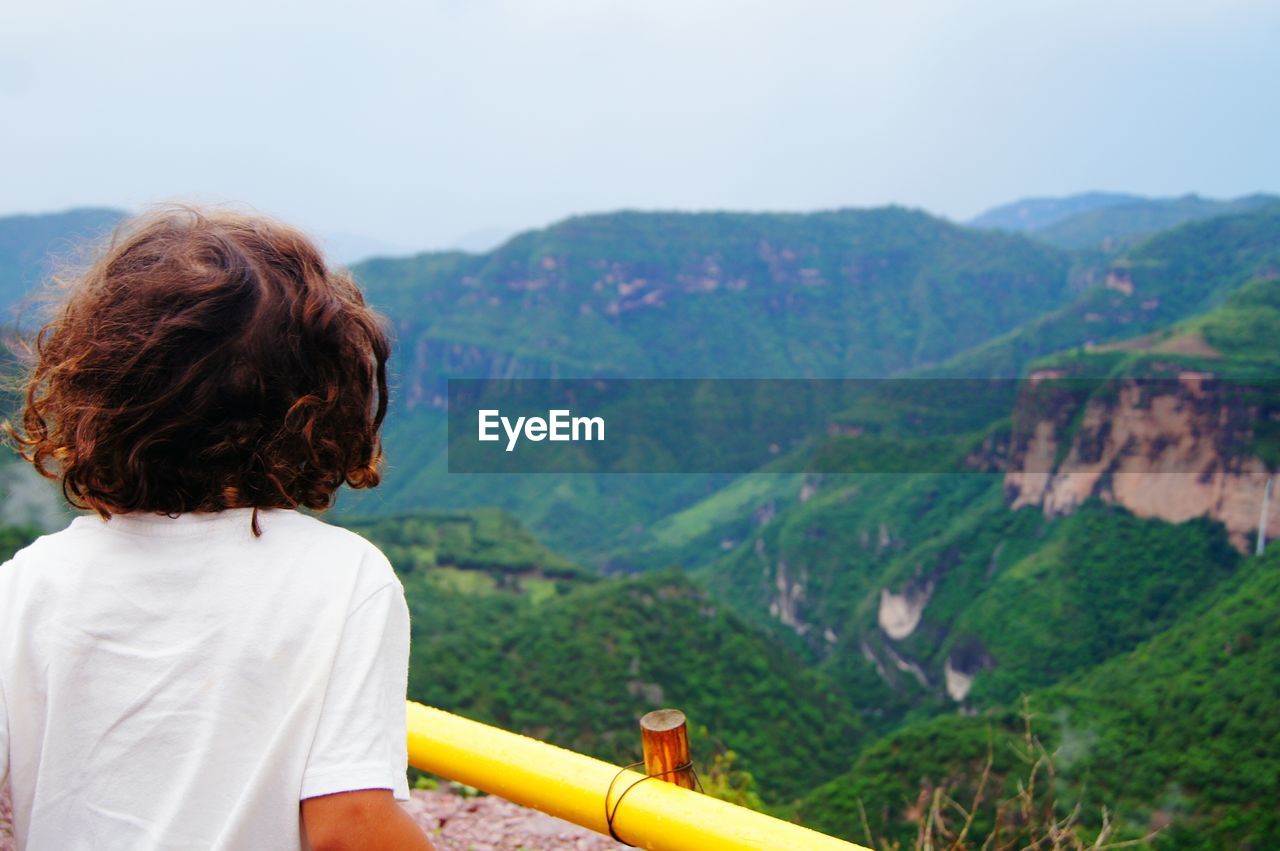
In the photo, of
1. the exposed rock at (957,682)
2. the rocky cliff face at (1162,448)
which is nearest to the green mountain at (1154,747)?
the rocky cliff face at (1162,448)

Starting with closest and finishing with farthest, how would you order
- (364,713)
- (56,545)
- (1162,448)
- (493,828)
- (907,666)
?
(364,713) → (56,545) → (493,828) → (1162,448) → (907,666)

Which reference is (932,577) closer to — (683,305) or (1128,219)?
(683,305)

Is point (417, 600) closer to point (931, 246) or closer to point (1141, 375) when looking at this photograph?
point (1141, 375)

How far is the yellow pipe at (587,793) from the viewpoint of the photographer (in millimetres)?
2014

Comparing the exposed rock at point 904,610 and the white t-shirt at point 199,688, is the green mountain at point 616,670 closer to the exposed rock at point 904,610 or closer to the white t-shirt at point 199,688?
the exposed rock at point 904,610

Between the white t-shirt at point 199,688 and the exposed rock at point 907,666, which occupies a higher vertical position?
the white t-shirt at point 199,688

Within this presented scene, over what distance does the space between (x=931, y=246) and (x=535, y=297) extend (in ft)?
174

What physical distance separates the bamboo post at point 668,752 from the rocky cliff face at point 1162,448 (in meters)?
36.5

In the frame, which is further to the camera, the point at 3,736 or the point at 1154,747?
the point at 1154,747

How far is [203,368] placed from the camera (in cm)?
136

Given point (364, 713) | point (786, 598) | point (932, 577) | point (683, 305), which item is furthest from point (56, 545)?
point (683, 305)

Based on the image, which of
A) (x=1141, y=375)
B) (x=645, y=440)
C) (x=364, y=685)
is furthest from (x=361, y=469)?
(x=645, y=440)

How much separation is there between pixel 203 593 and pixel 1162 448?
4046 centimetres

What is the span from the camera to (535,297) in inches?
4173
